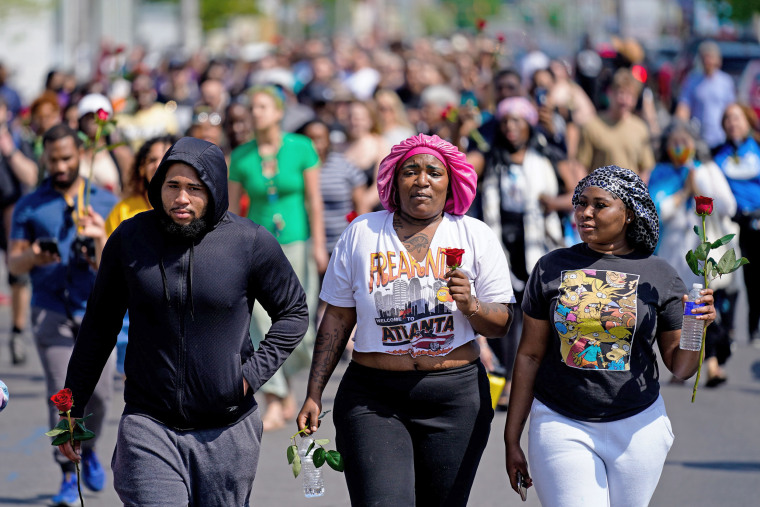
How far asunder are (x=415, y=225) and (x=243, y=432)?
0.97 meters

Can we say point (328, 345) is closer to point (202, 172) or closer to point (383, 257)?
point (383, 257)

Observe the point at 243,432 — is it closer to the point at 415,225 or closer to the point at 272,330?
the point at 272,330

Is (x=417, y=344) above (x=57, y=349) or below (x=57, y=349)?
above

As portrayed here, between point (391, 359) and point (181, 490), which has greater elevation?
point (391, 359)

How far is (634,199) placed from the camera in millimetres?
4703

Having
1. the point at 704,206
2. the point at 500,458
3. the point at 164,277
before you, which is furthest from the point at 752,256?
the point at 164,277

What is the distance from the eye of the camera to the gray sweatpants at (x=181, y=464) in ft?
14.6

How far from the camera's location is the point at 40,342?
6.83m

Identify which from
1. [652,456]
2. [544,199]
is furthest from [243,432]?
[544,199]

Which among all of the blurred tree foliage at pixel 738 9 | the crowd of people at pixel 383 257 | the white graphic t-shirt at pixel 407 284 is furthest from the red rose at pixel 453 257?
the blurred tree foliage at pixel 738 9

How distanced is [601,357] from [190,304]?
1.42 m

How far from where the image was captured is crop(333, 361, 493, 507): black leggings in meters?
4.66

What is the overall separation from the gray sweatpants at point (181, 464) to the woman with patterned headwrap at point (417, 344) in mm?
279

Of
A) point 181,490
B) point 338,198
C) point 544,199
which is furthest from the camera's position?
point 338,198
